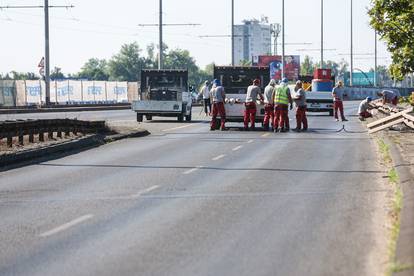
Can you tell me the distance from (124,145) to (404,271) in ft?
62.0

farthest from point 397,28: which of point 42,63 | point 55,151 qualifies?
point 42,63

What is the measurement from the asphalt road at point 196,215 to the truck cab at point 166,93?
1911cm

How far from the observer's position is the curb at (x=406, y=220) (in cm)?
739

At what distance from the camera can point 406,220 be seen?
9328mm

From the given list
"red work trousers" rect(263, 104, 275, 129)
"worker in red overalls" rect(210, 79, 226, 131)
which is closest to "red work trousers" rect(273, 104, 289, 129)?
"red work trousers" rect(263, 104, 275, 129)

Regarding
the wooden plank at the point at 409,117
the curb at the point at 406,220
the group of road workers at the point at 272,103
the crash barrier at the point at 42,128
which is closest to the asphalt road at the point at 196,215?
the curb at the point at 406,220

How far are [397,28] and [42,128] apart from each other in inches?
377

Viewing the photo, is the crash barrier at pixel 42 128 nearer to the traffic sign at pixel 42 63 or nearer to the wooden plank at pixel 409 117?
the wooden plank at pixel 409 117

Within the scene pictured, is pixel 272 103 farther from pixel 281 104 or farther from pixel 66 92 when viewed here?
pixel 66 92

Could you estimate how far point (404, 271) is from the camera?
22.5 ft

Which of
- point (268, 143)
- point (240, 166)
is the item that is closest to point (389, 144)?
point (268, 143)

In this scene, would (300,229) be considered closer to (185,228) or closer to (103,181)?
(185,228)

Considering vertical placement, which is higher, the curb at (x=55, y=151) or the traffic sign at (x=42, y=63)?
the traffic sign at (x=42, y=63)

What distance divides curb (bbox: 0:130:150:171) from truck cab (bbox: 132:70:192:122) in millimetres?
10024
